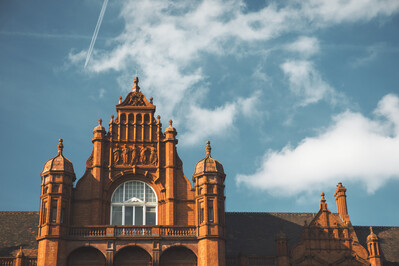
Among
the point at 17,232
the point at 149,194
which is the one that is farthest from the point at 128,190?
the point at 17,232

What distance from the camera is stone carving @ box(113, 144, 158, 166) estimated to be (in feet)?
171

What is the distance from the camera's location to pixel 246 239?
54844mm

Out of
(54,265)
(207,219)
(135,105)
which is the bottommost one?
(54,265)

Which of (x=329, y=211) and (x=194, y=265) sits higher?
(x=329, y=211)

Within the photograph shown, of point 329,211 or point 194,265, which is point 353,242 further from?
point 194,265

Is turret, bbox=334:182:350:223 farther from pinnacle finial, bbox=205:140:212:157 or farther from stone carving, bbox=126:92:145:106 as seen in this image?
stone carving, bbox=126:92:145:106

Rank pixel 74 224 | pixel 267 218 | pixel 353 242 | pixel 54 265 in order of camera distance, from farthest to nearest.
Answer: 1. pixel 267 218
2. pixel 353 242
3. pixel 74 224
4. pixel 54 265

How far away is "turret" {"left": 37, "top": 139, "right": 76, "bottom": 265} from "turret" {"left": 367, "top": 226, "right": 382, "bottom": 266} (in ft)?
77.0

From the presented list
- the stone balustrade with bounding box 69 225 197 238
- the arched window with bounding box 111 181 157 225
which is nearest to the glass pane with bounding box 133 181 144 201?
the arched window with bounding box 111 181 157 225

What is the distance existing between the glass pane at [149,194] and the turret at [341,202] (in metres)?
17.6

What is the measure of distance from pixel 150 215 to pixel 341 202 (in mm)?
18151

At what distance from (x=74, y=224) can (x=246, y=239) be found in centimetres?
1404

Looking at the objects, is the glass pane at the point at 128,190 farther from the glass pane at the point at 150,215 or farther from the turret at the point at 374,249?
the turret at the point at 374,249

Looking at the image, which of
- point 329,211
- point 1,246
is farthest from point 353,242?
point 1,246
